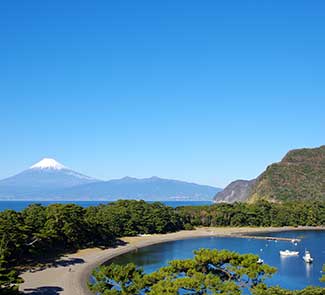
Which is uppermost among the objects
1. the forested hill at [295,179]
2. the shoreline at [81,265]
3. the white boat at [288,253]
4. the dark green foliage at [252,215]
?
the forested hill at [295,179]

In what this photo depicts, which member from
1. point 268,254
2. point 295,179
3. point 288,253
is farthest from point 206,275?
point 295,179

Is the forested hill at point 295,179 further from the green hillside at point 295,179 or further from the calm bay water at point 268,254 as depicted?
the calm bay water at point 268,254

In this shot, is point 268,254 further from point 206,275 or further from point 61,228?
point 206,275

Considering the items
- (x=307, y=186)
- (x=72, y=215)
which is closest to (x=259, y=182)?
(x=307, y=186)

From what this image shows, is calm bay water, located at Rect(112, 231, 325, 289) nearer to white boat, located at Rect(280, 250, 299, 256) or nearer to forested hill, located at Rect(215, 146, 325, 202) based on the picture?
white boat, located at Rect(280, 250, 299, 256)

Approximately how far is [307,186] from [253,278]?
131488 millimetres

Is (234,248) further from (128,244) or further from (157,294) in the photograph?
(157,294)

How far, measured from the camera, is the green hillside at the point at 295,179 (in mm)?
142125

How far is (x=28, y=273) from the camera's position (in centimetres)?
4116

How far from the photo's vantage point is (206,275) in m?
22.2

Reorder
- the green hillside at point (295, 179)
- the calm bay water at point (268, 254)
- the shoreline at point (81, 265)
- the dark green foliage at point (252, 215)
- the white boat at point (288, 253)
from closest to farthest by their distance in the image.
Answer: the shoreline at point (81, 265), the calm bay water at point (268, 254), the white boat at point (288, 253), the dark green foliage at point (252, 215), the green hillside at point (295, 179)

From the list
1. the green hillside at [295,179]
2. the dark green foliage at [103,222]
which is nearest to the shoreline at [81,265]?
the dark green foliage at [103,222]

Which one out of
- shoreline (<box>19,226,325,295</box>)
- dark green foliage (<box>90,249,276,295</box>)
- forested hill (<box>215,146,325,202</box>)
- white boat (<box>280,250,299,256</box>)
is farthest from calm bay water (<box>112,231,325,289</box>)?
forested hill (<box>215,146,325,202</box>)

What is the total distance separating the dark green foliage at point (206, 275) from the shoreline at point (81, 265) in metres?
12.0
